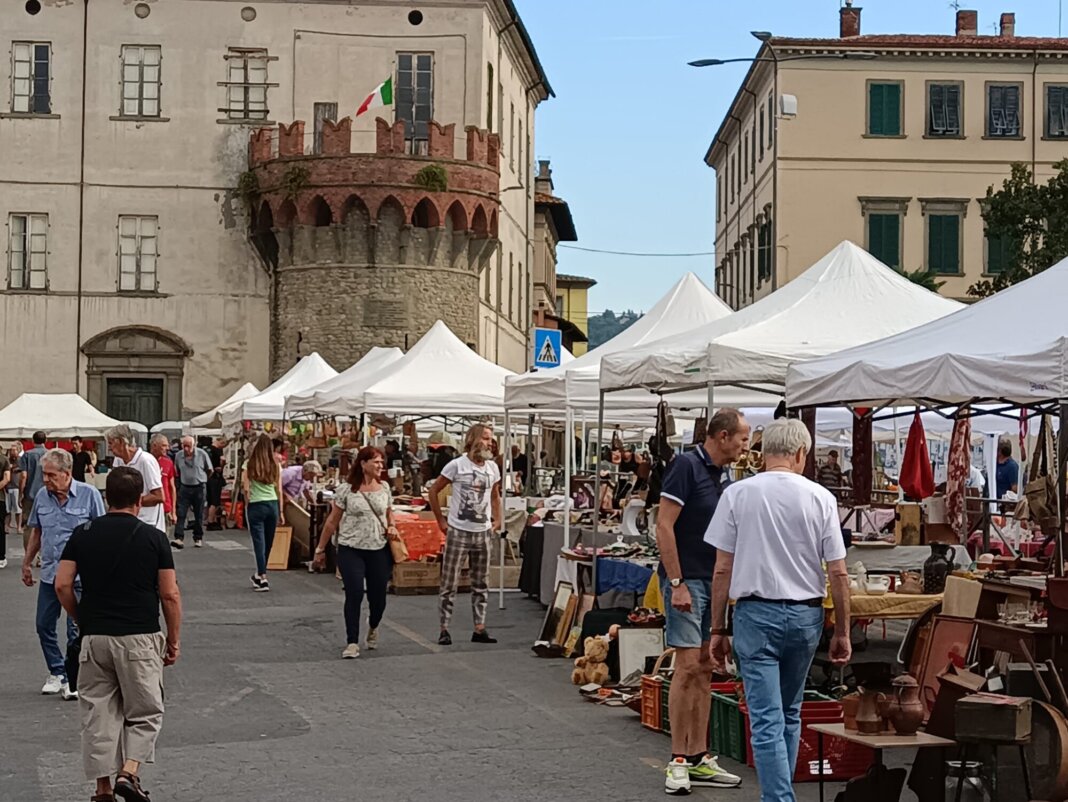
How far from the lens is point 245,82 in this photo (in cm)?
4509

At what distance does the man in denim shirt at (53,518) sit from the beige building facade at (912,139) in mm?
46399

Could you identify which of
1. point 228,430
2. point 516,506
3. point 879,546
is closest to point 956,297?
point 228,430

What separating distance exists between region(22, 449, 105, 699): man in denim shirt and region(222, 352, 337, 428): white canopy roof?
18.0 meters

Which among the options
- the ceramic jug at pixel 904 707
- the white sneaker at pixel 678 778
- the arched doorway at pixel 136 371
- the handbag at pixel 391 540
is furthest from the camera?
the arched doorway at pixel 136 371

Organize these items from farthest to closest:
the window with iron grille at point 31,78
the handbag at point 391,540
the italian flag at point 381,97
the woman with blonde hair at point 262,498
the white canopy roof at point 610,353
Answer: the window with iron grille at point 31,78, the italian flag at point 381,97, the woman with blonde hair at point 262,498, the white canopy roof at point 610,353, the handbag at point 391,540

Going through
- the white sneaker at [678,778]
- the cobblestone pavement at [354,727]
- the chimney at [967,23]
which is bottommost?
the cobblestone pavement at [354,727]

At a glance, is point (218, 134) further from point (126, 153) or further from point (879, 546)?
point (879, 546)

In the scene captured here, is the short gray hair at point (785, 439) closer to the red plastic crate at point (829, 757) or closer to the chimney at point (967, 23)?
the red plastic crate at point (829, 757)

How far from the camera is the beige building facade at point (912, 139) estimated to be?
56.3m

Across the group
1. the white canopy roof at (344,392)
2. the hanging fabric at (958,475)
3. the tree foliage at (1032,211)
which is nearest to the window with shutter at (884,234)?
the tree foliage at (1032,211)

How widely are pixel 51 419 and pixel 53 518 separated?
2604cm

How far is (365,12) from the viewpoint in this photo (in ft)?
148

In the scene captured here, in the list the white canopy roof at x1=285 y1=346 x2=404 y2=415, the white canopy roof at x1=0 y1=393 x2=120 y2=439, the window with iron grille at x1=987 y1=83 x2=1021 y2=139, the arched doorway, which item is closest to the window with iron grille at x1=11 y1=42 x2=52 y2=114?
the arched doorway

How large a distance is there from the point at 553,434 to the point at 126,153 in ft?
52.6
